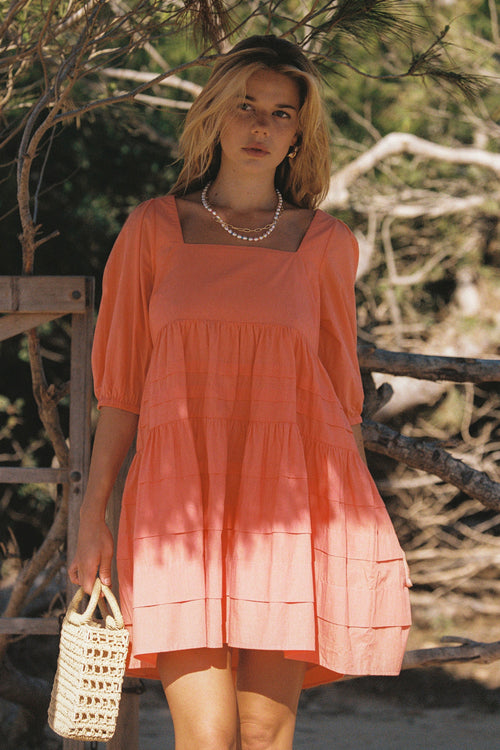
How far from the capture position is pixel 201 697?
1.87m

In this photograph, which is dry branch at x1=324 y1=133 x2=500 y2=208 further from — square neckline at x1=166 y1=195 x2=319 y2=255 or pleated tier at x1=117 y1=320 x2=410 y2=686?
pleated tier at x1=117 y1=320 x2=410 y2=686

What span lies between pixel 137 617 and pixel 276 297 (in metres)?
0.76

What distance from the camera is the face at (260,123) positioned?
7.35 feet

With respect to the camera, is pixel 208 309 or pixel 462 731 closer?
pixel 208 309

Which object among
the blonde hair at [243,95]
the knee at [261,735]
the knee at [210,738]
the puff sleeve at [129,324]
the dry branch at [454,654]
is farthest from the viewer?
the dry branch at [454,654]

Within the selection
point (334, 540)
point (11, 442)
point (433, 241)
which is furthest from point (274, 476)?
point (433, 241)

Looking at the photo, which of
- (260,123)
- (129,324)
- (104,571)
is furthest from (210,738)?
(260,123)

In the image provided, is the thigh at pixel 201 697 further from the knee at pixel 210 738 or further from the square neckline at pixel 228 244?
the square neckline at pixel 228 244

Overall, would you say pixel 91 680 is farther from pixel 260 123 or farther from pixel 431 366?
pixel 431 366

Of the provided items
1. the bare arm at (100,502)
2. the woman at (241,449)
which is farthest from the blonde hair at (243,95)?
the bare arm at (100,502)

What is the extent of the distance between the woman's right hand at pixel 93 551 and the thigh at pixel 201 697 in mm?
246

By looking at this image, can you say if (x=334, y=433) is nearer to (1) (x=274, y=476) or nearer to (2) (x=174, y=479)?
(1) (x=274, y=476)

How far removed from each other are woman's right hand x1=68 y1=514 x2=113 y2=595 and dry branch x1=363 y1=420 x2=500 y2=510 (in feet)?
4.36

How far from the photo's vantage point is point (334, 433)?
6.95 ft
